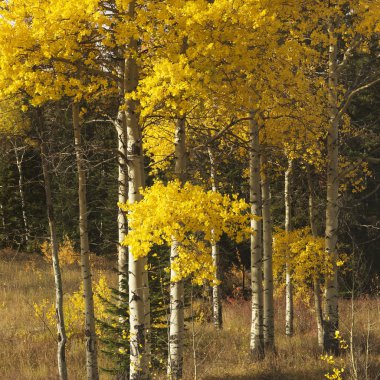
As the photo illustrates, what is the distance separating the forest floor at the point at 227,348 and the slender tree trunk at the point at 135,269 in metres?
0.74

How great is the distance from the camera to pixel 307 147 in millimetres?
11672

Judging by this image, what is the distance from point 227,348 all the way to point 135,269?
5.70 meters

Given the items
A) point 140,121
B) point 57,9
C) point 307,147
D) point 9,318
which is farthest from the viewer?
point 9,318

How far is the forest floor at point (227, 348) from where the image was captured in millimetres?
9000

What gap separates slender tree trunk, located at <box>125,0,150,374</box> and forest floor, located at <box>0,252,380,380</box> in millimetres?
742

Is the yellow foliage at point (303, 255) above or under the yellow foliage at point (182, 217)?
under

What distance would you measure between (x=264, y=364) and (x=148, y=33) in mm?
6225

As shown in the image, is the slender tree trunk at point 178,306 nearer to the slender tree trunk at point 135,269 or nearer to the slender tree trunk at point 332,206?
the slender tree trunk at point 135,269

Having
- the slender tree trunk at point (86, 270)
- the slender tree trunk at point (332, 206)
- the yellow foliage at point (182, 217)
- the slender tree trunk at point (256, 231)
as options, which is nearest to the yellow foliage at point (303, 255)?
the slender tree trunk at point (332, 206)

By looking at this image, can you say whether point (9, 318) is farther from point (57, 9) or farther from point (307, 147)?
point (57, 9)

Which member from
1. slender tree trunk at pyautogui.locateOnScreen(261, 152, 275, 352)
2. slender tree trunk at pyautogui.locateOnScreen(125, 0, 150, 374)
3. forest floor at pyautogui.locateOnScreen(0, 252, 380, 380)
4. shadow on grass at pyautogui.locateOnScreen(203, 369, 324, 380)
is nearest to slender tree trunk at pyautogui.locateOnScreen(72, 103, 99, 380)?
forest floor at pyautogui.locateOnScreen(0, 252, 380, 380)

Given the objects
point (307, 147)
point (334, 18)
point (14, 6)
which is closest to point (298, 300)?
point (307, 147)

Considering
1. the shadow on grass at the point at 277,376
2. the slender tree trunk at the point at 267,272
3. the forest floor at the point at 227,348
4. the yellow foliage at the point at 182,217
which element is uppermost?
the yellow foliage at the point at 182,217

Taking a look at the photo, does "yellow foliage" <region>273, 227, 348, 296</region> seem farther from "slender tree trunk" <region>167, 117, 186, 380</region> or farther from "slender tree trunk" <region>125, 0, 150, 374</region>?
"slender tree trunk" <region>125, 0, 150, 374</region>
